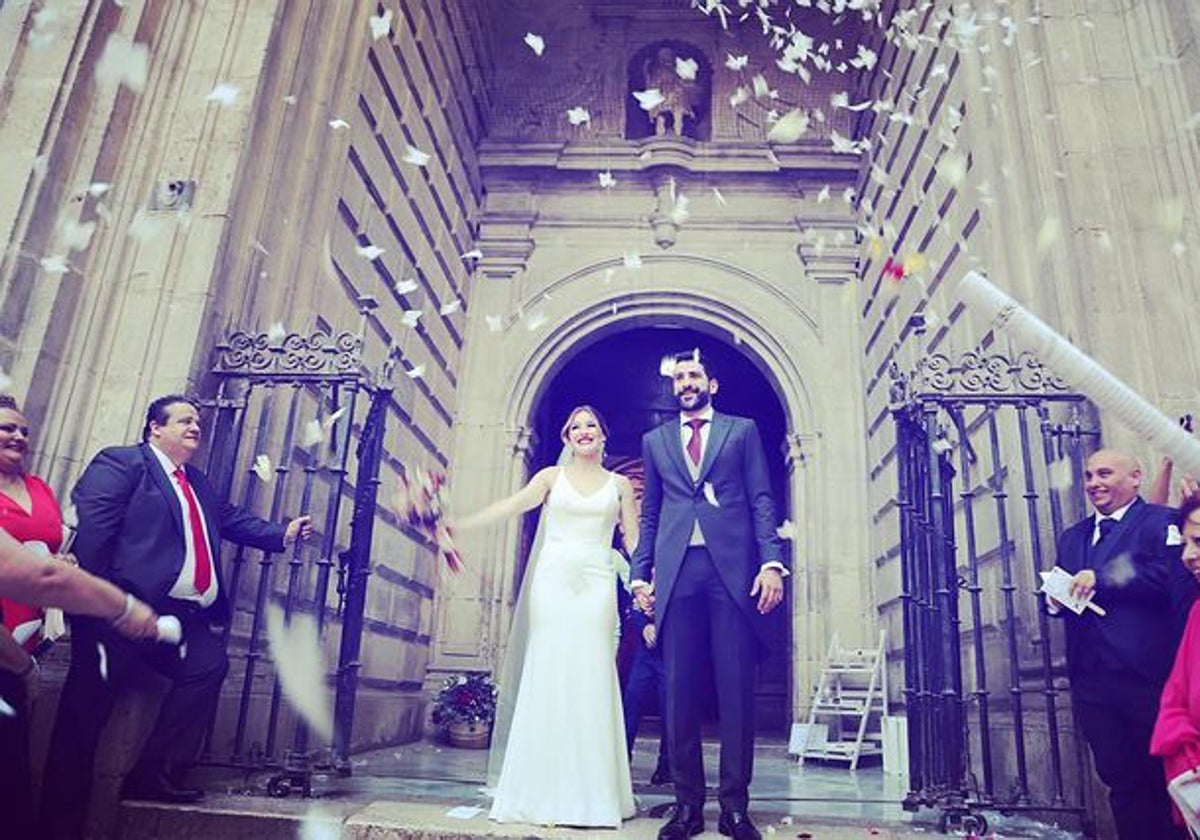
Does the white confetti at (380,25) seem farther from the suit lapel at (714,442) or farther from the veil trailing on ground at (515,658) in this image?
the suit lapel at (714,442)

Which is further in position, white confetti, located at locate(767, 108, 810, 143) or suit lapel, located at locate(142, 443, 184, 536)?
white confetti, located at locate(767, 108, 810, 143)

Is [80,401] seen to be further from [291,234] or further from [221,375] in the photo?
[291,234]

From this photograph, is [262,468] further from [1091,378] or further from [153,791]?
[1091,378]

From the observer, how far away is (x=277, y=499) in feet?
16.3

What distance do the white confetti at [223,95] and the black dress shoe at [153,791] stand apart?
3890 millimetres

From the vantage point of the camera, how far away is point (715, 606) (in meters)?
3.68

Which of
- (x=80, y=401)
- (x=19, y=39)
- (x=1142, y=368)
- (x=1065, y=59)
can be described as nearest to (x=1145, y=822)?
(x=1142, y=368)

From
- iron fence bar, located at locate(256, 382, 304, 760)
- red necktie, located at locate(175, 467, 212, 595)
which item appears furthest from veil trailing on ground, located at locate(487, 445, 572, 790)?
red necktie, located at locate(175, 467, 212, 595)

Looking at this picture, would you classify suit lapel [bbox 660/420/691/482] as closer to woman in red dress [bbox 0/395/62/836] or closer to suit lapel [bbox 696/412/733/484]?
suit lapel [bbox 696/412/733/484]

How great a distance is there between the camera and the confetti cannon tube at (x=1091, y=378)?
324cm

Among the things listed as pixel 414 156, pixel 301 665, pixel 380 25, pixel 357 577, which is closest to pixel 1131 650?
pixel 357 577

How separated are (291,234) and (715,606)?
12.9ft

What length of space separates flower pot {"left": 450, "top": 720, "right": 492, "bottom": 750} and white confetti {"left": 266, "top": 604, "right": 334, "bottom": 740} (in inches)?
75.6

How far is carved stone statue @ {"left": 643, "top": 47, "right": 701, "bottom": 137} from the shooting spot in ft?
35.3
